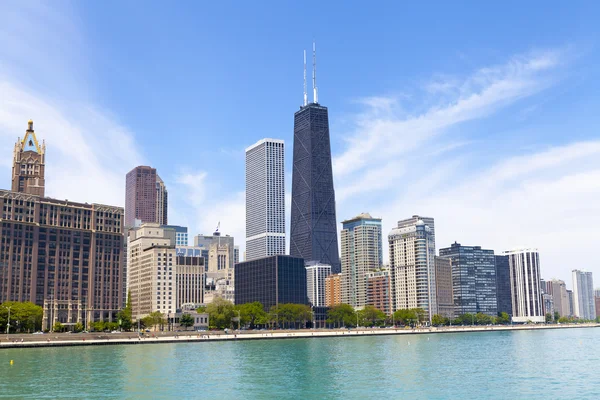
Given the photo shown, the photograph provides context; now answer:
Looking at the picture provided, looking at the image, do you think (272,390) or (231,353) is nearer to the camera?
(272,390)

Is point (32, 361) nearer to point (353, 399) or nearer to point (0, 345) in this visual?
point (0, 345)

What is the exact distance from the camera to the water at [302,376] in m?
85.4

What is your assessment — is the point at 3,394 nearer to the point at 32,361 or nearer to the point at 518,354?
the point at 32,361

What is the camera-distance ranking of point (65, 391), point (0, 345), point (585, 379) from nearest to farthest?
point (65, 391) < point (585, 379) < point (0, 345)

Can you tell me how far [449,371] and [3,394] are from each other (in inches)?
2686

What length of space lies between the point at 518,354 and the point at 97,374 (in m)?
94.0

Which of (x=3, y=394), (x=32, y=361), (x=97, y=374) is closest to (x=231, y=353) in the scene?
(x=32, y=361)

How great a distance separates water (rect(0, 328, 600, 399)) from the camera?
85.4 m

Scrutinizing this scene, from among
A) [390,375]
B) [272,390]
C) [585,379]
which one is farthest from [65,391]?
[585,379]

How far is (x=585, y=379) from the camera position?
330ft

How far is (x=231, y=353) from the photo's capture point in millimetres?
159125

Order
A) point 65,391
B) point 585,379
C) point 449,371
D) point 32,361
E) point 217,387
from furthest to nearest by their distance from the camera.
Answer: point 32,361
point 449,371
point 585,379
point 217,387
point 65,391

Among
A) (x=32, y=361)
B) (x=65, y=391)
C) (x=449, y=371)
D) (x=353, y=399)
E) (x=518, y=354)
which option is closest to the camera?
(x=353, y=399)

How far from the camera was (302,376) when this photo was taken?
105 m
